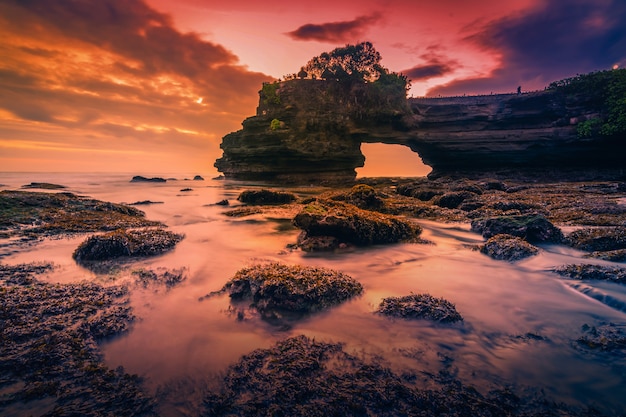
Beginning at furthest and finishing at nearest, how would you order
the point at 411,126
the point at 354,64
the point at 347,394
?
the point at 354,64
the point at 411,126
the point at 347,394

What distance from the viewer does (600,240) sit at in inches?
235

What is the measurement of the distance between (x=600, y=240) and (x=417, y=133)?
101ft

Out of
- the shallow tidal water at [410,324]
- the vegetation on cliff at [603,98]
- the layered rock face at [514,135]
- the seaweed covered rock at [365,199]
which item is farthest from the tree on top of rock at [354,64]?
the shallow tidal water at [410,324]

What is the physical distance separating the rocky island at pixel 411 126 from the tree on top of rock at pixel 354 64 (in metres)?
0.14

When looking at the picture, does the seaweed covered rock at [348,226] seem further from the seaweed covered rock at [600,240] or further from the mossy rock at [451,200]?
the mossy rock at [451,200]

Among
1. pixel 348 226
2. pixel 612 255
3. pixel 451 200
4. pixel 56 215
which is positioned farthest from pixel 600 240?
pixel 56 215

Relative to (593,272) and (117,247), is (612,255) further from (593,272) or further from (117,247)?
(117,247)

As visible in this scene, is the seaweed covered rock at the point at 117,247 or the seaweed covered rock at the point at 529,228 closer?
the seaweed covered rock at the point at 117,247

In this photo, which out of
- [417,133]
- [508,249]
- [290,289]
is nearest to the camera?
[290,289]

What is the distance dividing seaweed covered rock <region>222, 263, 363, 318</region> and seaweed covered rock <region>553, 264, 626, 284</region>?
336 centimetres

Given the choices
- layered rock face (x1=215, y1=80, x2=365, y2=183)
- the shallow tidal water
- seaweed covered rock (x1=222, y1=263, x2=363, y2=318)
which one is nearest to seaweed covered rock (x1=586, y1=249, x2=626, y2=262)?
the shallow tidal water

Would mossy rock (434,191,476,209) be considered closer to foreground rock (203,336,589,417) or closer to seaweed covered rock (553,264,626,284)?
seaweed covered rock (553,264,626,284)

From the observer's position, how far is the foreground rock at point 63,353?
6.41 feet

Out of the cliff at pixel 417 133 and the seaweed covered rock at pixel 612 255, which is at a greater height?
the cliff at pixel 417 133
